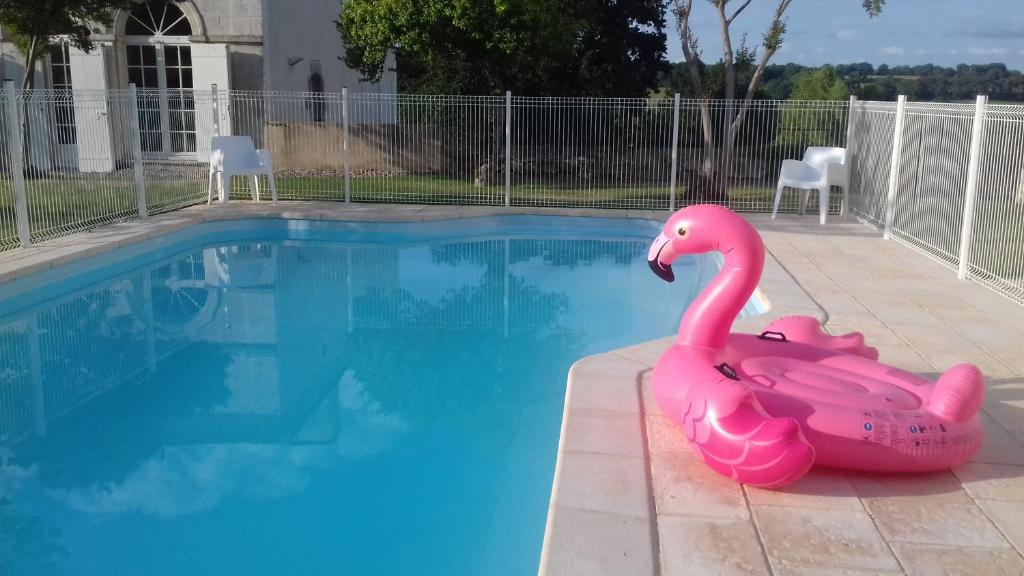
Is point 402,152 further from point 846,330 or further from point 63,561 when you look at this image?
point 63,561

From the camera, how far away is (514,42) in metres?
13.4

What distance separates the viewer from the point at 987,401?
4719mm

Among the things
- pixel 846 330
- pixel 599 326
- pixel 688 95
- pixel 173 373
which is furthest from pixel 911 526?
pixel 688 95

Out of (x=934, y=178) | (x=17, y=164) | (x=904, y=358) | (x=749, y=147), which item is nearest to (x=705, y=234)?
(x=904, y=358)

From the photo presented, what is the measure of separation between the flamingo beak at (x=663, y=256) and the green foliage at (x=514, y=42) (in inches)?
372

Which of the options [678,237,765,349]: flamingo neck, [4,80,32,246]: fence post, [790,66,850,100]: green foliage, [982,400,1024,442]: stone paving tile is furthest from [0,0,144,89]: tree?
[790,66,850,100]: green foliage

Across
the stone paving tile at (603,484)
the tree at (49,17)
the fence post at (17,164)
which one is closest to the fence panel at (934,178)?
the stone paving tile at (603,484)

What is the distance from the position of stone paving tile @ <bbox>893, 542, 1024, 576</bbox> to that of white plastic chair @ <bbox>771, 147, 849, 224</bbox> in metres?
8.87

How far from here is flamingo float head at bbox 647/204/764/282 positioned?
427 centimetres

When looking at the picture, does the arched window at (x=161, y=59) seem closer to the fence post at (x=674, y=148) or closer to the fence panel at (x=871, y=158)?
the fence post at (x=674, y=148)

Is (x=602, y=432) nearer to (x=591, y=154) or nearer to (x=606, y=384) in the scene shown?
(x=606, y=384)

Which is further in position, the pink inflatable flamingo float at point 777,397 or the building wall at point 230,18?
the building wall at point 230,18

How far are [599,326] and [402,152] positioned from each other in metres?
9.49

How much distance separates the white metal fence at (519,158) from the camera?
8.27 metres
